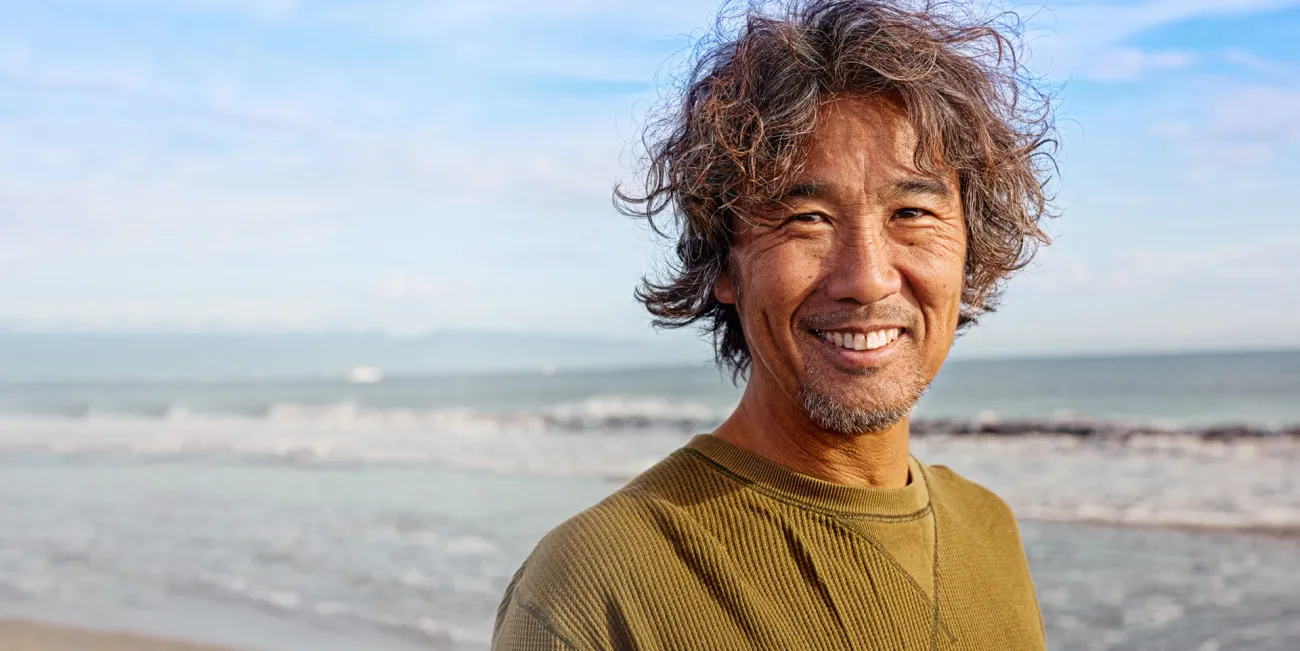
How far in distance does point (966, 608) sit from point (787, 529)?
45cm

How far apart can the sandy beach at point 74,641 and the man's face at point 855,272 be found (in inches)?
218

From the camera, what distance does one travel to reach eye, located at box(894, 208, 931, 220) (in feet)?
5.77

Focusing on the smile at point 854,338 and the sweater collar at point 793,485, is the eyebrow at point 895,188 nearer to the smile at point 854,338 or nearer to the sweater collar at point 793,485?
the smile at point 854,338

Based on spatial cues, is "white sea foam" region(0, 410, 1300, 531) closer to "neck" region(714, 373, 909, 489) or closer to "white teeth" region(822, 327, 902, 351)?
"neck" region(714, 373, 909, 489)

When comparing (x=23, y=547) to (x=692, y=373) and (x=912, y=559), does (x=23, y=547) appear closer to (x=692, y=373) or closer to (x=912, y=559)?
(x=912, y=559)

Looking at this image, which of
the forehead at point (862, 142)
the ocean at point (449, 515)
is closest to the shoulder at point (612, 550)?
the forehead at point (862, 142)

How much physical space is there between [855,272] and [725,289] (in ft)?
1.23

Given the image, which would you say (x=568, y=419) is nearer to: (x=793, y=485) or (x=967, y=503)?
(x=967, y=503)

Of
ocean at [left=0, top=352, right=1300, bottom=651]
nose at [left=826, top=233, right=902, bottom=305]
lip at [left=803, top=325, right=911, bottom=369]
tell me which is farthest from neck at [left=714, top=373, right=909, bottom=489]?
ocean at [left=0, top=352, right=1300, bottom=651]

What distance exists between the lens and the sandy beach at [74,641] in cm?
620

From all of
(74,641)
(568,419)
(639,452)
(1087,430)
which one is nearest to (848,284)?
(74,641)

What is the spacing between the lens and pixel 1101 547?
27.8 feet

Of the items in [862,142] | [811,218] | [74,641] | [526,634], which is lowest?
[74,641]

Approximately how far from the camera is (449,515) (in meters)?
10.1
